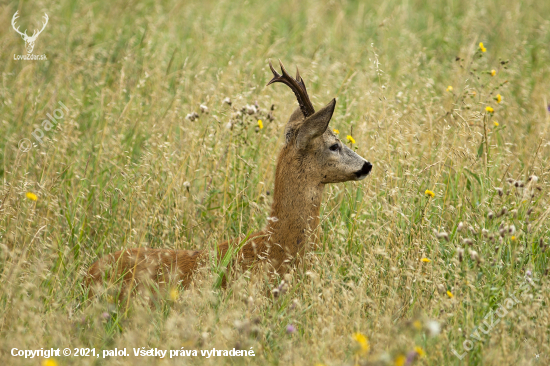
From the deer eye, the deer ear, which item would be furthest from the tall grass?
the deer ear

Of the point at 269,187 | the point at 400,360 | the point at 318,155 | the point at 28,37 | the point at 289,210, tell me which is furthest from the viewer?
the point at 28,37

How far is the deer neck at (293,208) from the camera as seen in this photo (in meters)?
3.82

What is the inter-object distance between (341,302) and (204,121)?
2756 millimetres

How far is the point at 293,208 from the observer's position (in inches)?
153

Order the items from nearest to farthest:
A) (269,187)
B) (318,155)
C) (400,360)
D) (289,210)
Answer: (400,360) < (289,210) < (318,155) < (269,187)

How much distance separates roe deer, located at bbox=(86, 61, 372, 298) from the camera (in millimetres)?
3672

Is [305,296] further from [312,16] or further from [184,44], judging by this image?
[312,16]

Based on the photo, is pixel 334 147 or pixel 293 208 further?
pixel 334 147

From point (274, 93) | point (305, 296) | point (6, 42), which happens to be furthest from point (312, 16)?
point (305, 296)

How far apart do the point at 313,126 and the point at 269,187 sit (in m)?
0.95

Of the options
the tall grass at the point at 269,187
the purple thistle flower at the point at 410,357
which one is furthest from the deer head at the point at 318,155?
the purple thistle flower at the point at 410,357

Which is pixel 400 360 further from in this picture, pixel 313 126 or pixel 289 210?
pixel 313 126

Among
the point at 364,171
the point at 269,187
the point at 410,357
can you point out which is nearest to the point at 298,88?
the point at 364,171

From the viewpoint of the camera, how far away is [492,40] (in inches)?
294
